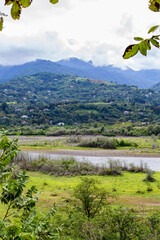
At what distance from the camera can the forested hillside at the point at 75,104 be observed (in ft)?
275

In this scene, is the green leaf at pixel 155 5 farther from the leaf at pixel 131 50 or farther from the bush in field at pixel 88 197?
the bush in field at pixel 88 197

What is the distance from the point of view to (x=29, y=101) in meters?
126

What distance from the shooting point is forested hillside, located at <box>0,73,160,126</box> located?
83.9 m

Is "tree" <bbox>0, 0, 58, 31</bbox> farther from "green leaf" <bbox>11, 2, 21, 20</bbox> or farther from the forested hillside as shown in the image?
the forested hillside

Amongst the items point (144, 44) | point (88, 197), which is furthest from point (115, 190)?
point (144, 44)

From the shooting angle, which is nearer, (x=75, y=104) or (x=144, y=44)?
(x=144, y=44)

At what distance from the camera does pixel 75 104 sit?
95.8m

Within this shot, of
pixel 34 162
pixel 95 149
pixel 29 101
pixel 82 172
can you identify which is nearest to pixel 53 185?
pixel 82 172

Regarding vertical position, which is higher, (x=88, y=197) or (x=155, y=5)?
(x=155, y=5)

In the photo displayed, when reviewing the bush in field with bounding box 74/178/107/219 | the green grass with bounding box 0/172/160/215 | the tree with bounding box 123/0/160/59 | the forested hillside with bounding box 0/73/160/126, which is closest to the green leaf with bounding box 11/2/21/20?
the tree with bounding box 123/0/160/59

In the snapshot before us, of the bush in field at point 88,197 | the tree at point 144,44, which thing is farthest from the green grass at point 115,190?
the tree at point 144,44

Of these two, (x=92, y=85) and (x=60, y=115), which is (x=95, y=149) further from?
(x=92, y=85)

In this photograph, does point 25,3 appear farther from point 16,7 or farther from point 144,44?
point 144,44

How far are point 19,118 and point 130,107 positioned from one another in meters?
42.8
